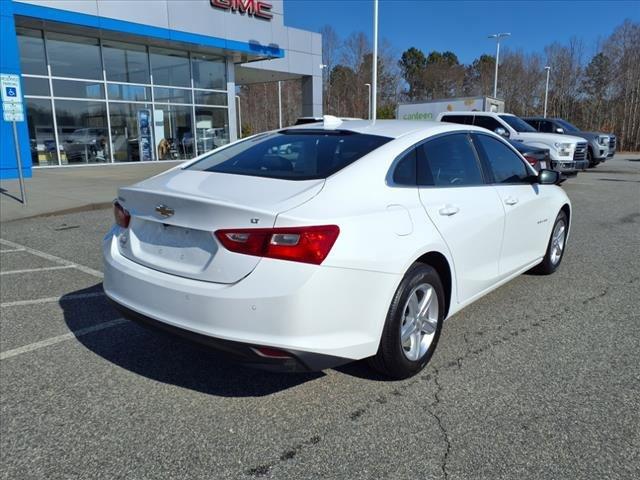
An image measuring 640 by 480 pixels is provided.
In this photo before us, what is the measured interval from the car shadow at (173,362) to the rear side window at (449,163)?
1.53 m

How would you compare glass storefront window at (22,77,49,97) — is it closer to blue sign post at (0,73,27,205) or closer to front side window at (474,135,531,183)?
blue sign post at (0,73,27,205)

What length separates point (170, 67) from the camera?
2192 cm


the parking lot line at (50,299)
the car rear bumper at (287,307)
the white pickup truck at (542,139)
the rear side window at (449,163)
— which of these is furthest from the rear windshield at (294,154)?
the white pickup truck at (542,139)

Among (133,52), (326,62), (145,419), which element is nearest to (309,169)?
(145,419)

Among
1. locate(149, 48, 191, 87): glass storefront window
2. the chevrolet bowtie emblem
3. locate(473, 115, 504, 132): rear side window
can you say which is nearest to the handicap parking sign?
the chevrolet bowtie emblem

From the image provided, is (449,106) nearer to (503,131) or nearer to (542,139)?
(503,131)

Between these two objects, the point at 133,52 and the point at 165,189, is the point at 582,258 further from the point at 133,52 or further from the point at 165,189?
the point at 133,52

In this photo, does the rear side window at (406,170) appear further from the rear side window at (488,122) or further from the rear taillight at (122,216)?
the rear side window at (488,122)

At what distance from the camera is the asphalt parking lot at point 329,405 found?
246cm

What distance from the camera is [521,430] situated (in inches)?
107

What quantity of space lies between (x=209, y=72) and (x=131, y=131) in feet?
16.2

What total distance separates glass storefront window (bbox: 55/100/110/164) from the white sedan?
56.5ft

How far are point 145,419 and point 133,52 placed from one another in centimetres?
2067

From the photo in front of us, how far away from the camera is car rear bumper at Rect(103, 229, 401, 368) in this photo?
2.54 metres
